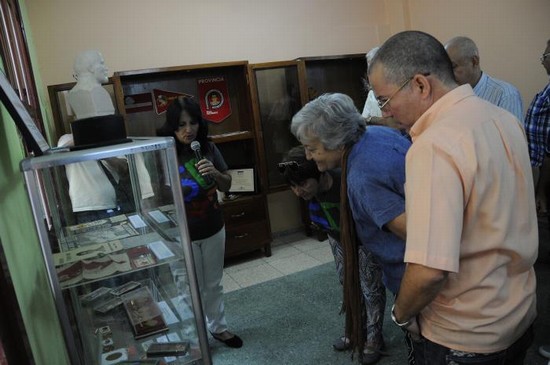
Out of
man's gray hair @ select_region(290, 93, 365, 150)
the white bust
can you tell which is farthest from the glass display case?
the white bust

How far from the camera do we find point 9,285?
2.68ft

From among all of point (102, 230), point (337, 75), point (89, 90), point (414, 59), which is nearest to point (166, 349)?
point (102, 230)

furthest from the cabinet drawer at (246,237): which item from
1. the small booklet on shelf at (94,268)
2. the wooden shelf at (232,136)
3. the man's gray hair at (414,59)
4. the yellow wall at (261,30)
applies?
the man's gray hair at (414,59)

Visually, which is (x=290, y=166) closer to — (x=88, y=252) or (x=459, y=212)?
(x=88, y=252)

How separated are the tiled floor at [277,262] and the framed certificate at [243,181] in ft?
2.21

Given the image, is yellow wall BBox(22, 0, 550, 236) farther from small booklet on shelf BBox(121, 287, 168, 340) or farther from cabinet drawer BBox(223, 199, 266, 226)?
small booklet on shelf BBox(121, 287, 168, 340)

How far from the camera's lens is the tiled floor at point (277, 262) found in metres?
3.46

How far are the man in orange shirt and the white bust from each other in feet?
6.54

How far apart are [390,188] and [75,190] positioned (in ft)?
3.79

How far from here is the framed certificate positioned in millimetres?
3848

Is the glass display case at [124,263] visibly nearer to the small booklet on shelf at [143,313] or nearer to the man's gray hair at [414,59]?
the small booklet on shelf at [143,313]

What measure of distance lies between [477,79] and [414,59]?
153 cm

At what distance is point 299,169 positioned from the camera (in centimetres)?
183

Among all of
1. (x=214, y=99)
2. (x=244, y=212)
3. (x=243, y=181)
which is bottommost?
(x=244, y=212)
